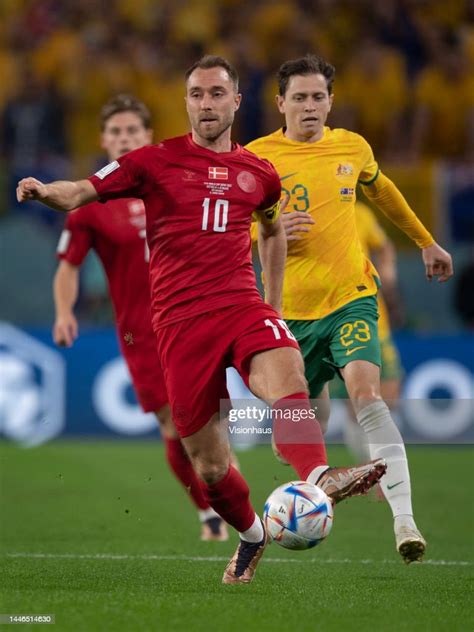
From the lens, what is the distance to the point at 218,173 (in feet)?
19.2

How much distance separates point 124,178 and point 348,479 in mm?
1678

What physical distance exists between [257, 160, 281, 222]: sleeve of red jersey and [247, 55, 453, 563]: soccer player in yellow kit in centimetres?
55

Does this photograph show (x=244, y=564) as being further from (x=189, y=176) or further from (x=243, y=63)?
(x=243, y=63)

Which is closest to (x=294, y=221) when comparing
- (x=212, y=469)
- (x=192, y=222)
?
(x=192, y=222)

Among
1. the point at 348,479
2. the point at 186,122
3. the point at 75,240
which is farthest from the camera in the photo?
the point at 186,122

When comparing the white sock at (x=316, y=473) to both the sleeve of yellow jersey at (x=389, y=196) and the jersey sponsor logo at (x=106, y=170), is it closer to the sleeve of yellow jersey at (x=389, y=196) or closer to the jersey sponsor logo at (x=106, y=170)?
the jersey sponsor logo at (x=106, y=170)

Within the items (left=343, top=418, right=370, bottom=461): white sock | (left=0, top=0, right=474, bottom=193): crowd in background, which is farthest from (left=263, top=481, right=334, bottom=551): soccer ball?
(left=0, top=0, right=474, bottom=193): crowd in background

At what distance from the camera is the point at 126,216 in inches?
326

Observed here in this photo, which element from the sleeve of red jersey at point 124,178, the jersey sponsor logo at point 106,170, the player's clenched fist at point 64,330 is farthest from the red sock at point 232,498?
the player's clenched fist at point 64,330

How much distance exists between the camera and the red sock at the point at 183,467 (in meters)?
7.95

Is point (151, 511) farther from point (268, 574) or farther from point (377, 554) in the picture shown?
point (268, 574)

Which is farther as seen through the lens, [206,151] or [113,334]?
[113,334]

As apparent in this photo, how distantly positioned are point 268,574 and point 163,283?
1668mm

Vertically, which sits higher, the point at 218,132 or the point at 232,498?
the point at 218,132
